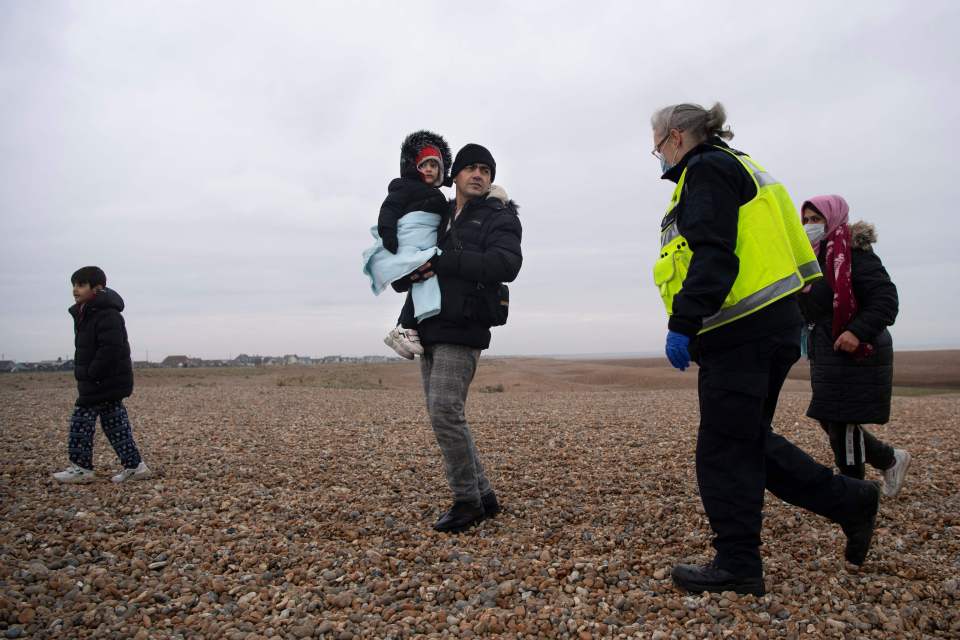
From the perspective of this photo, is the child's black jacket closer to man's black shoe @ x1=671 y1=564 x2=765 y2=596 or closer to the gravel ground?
the gravel ground

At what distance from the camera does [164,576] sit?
319 centimetres

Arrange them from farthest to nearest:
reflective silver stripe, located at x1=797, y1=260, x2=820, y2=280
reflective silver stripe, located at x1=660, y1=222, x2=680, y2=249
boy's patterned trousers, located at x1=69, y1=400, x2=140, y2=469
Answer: boy's patterned trousers, located at x1=69, y1=400, x2=140, y2=469 → reflective silver stripe, located at x1=660, y1=222, x2=680, y2=249 → reflective silver stripe, located at x1=797, y1=260, x2=820, y2=280

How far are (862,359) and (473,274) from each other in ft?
8.51

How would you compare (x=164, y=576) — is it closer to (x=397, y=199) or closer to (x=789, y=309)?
(x=397, y=199)

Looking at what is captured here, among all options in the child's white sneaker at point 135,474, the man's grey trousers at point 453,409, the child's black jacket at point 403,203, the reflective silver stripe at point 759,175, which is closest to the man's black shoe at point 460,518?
the man's grey trousers at point 453,409

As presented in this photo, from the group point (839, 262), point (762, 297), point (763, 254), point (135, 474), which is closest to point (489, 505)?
point (762, 297)

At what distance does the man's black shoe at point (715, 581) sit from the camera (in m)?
2.73

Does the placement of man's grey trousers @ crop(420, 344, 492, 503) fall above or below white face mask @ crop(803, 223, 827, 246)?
below

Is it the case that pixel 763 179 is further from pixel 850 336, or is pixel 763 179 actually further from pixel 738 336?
pixel 850 336

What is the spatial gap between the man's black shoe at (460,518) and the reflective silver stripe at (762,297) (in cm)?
200

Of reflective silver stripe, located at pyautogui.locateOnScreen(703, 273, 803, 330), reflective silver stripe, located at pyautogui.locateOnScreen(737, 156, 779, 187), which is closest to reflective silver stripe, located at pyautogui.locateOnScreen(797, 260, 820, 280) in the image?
reflective silver stripe, located at pyautogui.locateOnScreen(703, 273, 803, 330)

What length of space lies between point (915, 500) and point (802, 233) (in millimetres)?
2718

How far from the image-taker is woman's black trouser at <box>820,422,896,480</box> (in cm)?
400

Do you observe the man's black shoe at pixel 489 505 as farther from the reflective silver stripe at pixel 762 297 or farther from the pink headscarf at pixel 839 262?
the pink headscarf at pixel 839 262
